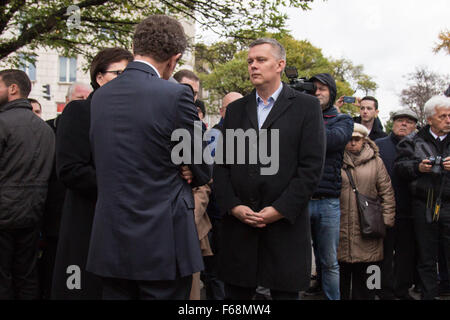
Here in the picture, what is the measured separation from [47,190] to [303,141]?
7.82 ft

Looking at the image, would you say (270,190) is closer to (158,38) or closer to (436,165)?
(158,38)

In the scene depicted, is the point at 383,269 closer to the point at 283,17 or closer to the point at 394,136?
the point at 394,136

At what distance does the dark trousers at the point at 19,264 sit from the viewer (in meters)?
3.79

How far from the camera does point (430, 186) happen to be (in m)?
4.48

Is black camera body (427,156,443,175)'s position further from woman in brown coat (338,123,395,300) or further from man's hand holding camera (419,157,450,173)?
woman in brown coat (338,123,395,300)

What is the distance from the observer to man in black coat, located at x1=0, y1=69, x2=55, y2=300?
3752 millimetres

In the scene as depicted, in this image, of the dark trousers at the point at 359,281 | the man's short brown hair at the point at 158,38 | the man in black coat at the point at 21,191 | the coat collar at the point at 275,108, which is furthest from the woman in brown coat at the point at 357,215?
the man in black coat at the point at 21,191

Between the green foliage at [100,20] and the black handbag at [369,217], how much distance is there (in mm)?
5099

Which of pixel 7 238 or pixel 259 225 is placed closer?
pixel 259 225

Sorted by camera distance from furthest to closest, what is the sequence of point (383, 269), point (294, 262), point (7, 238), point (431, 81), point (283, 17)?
1. point (431, 81)
2. point (283, 17)
3. point (383, 269)
4. point (7, 238)
5. point (294, 262)

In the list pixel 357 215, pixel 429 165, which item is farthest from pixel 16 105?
pixel 429 165

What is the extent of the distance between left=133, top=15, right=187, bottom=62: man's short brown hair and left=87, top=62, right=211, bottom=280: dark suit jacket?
0.17 m
